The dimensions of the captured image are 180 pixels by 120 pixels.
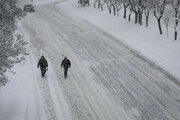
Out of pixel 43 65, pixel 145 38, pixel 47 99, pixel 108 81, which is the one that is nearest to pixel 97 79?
pixel 108 81

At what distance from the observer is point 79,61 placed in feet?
72.0

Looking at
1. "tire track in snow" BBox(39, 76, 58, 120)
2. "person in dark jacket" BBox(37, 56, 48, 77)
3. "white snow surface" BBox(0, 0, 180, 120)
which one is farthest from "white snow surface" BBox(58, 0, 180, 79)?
"tire track in snow" BBox(39, 76, 58, 120)

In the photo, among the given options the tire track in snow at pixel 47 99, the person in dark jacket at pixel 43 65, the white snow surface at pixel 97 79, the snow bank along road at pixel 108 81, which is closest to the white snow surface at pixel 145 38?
the white snow surface at pixel 97 79

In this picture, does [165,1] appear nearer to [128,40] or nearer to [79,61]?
[128,40]

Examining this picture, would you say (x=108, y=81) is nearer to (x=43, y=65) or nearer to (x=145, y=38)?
(x=43, y=65)

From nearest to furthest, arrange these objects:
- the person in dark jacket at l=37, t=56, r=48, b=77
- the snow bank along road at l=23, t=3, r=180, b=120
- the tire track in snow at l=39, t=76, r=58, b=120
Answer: the tire track in snow at l=39, t=76, r=58, b=120 < the snow bank along road at l=23, t=3, r=180, b=120 < the person in dark jacket at l=37, t=56, r=48, b=77

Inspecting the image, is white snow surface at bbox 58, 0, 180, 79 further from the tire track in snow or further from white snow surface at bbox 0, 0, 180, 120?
the tire track in snow

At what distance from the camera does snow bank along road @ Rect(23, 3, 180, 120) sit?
564 inches

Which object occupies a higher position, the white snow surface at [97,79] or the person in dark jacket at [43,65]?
the person in dark jacket at [43,65]

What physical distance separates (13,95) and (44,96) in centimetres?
183

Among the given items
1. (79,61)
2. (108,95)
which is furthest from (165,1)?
(108,95)

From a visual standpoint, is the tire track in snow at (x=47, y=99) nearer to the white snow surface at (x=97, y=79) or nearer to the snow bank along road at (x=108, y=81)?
the white snow surface at (x=97, y=79)

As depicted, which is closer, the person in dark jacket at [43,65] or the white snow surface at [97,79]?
the white snow surface at [97,79]

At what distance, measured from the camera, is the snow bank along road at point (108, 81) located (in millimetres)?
14336
